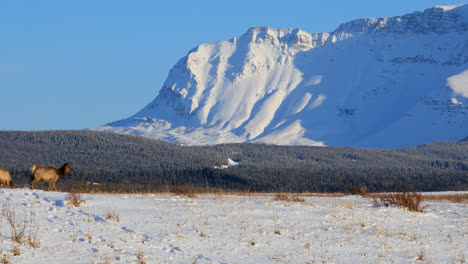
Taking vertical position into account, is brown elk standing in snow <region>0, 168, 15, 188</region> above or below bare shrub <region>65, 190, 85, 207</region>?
above

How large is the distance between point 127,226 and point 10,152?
18984cm

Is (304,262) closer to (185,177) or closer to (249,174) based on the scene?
(185,177)

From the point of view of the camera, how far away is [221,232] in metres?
19.6

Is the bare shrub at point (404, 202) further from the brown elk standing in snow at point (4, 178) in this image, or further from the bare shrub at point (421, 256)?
the brown elk standing in snow at point (4, 178)

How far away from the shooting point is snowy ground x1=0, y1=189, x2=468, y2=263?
55.7 ft

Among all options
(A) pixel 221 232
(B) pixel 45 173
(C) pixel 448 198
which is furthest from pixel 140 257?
(C) pixel 448 198

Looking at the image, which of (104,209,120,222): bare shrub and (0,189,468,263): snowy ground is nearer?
(0,189,468,263): snowy ground

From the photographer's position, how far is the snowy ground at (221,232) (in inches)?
668

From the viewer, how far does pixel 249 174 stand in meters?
159

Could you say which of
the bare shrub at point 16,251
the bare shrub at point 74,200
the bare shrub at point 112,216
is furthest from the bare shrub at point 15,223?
the bare shrub at point 112,216

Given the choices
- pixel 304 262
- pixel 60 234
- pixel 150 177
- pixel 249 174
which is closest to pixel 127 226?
pixel 60 234

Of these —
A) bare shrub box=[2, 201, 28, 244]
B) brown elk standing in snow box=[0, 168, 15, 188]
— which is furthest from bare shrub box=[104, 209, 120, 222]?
brown elk standing in snow box=[0, 168, 15, 188]

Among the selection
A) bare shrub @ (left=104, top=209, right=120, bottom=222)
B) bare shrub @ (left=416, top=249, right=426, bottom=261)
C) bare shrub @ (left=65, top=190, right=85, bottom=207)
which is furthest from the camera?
bare shrub @ (left=65, top=190, right=85, bottom=207)

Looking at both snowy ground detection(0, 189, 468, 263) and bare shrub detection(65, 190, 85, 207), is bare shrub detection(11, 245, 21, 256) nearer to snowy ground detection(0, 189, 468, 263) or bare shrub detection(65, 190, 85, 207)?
snowy ground detection(0, 189, 468, 263)
